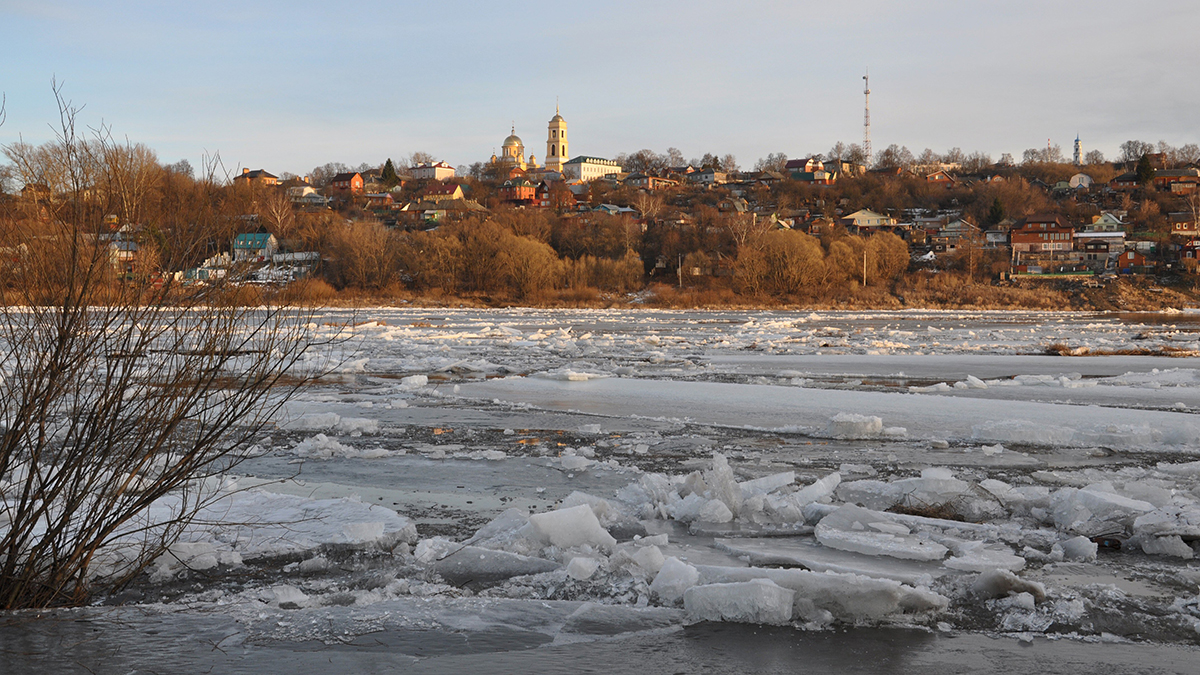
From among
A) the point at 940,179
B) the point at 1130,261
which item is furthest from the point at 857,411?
the point at 940,179

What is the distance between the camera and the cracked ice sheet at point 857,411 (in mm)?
9773

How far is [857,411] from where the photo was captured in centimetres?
1198

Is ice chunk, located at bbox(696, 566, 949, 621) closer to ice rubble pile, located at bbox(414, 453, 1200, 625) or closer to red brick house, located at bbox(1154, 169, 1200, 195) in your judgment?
ice rubble pile, located at bbox(414, 453, 1200, 625)

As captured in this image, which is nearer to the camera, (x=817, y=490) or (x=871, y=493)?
(x=817, y=490)

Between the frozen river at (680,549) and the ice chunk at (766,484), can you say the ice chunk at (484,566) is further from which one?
the ice chunk at (766,484)

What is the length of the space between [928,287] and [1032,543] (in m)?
61.5

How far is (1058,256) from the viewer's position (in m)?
81.2

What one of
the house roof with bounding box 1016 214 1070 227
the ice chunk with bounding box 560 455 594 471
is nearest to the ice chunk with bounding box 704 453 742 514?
the ice chunk with bounding box 560 455 594 471

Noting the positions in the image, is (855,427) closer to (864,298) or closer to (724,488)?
(724,488)

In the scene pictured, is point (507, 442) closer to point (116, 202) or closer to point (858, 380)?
point (116, 202)

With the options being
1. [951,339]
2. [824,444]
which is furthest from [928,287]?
[824,444]

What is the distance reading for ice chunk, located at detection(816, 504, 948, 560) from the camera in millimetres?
5637

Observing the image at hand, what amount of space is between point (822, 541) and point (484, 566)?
7.44 feet

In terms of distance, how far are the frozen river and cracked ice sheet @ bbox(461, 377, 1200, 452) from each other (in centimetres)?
9
